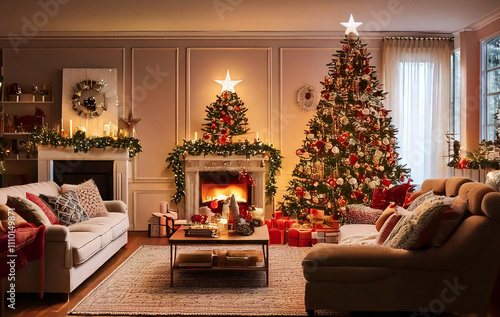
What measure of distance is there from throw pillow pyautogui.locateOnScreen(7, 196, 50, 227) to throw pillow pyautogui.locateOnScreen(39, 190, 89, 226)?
71 centimetres

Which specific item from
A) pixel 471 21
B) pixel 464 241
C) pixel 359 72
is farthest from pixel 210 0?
pixel 464 241

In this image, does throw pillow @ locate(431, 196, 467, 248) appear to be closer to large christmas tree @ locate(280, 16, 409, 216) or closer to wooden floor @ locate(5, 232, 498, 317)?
wooden floor @ locate(5, 232, 498, 317)

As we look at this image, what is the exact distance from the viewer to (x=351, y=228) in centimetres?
511

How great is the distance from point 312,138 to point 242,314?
3474 millimetres

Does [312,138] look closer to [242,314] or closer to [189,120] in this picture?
[189,120]

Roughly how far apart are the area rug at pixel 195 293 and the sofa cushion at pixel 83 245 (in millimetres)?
318

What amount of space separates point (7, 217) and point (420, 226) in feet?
10.1

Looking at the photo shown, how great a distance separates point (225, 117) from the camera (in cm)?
739

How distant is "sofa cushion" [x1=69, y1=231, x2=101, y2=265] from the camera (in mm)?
4129

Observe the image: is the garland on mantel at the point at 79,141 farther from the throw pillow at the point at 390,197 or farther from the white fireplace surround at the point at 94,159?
the throw pillow at the point at 390,197

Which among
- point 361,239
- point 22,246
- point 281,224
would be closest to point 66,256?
point 22,246

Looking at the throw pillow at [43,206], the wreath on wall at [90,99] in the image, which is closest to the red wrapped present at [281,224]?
the throw pillow at [43,206]

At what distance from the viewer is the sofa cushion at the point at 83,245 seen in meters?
4.13

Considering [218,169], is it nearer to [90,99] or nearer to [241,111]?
[241,111]
